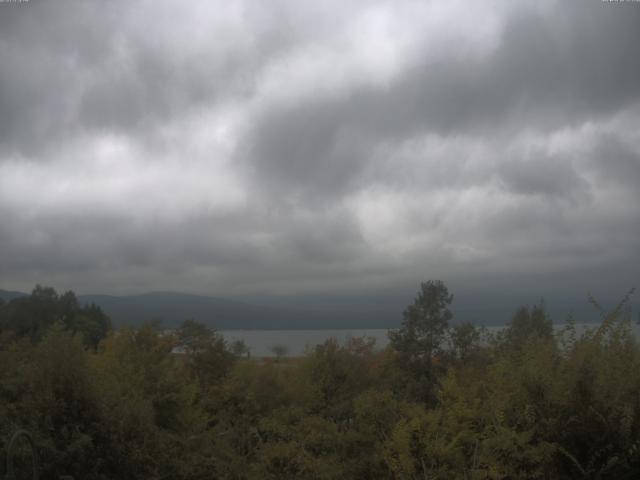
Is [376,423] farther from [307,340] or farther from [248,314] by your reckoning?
[248,314]

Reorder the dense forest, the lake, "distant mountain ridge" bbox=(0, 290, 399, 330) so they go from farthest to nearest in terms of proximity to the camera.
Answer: "distant mountain ridge" bbox=(0, 290, 399, 330), the lake, the dense forest

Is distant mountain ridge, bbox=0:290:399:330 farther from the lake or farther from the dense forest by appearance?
the dense forest

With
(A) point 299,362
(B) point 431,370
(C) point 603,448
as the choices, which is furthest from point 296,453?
(B) point 431,370

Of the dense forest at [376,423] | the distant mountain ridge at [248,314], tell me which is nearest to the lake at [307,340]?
the dense forest at [376,423]

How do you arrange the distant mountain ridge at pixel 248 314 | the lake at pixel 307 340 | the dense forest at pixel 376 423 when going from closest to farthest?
the dense forest at pixel 376 423, the lake at pixel 307 340, the distant mountain ridge at pixel 248 314

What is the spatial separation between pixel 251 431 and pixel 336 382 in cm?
563

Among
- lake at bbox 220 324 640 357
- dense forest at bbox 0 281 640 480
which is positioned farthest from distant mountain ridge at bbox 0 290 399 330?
dense forest at bbox 0 281 640 480

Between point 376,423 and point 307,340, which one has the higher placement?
point 307,340

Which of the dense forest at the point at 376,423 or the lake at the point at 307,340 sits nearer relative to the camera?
the dense forest at the point at 376,423

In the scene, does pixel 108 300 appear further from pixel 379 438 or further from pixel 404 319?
pixel 379 438

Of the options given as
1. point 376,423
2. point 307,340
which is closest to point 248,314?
point 307,340

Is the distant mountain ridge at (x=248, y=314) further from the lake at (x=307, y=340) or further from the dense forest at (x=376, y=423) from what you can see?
the dense forest at (x=376, y=423)

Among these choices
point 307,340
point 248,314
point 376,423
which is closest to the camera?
point 376,423

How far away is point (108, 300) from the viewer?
9925 cm
